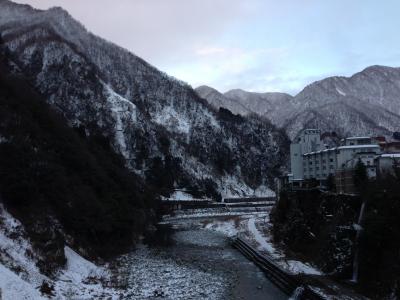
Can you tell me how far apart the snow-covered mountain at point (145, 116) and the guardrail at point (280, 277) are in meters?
64.8

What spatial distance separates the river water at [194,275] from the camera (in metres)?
24.1

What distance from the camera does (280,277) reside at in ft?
90.5

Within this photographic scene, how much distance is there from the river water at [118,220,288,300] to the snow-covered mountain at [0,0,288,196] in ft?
191

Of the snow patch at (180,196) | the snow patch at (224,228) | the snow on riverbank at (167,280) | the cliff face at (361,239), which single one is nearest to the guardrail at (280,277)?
the cliff face at (361,239)

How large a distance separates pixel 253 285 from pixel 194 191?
100320 millimetres

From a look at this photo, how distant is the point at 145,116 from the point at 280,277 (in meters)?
124

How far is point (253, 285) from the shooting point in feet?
89.1

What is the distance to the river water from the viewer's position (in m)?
24.1

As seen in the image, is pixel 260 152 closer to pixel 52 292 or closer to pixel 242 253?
pixel 242 253

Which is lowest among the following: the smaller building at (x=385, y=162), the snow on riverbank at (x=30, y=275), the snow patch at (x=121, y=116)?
the snow on riverbank at (x=30, y=275)

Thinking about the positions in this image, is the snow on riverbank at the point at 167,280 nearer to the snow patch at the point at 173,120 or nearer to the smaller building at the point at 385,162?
the smaller building at the point at 385,162

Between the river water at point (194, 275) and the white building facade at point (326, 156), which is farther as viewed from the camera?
the white building facade at point (326, 156)

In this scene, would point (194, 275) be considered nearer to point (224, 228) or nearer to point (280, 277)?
point (280, 277)

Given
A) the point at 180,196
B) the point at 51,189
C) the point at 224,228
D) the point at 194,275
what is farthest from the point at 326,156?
the point at 180,196
